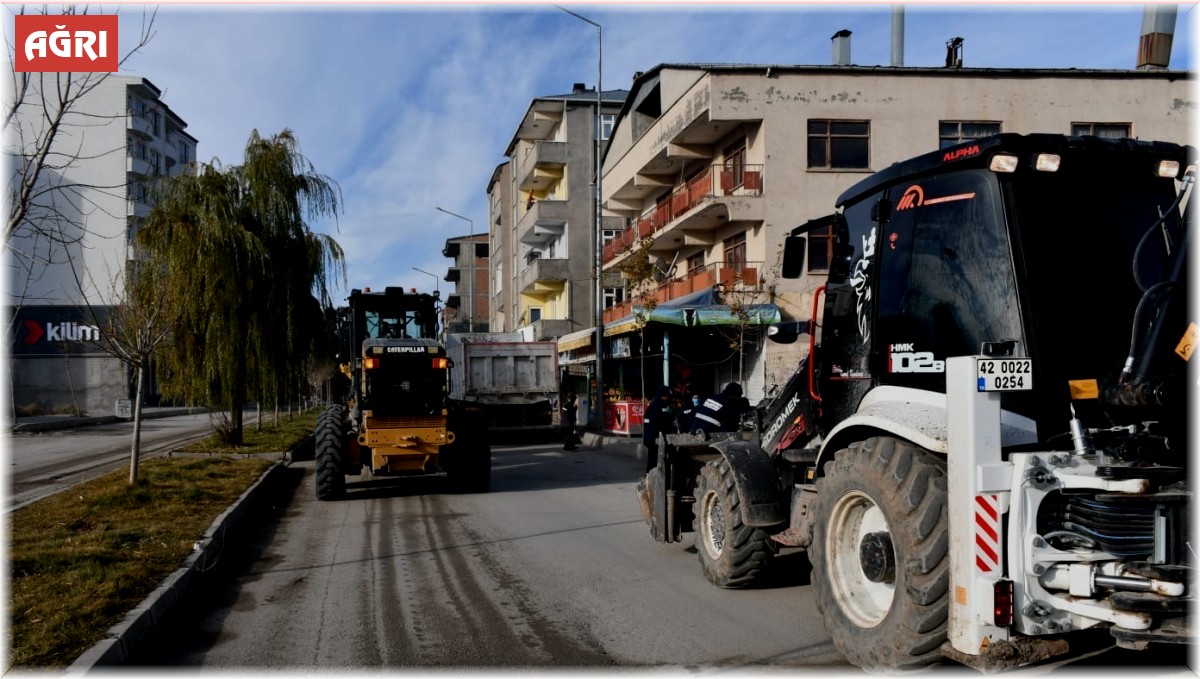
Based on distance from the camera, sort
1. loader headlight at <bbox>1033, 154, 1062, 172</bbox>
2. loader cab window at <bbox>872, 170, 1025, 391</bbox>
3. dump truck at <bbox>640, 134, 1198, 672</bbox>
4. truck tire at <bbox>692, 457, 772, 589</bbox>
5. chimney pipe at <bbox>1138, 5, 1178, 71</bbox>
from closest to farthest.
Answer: dump truck at <bbox>640, 134, 1198, 672</bbox>
loader headlight at <bbox>1033, 154, 1062, 172</bbox>
loader cab window at <bbox>872, 170, 1025, 391</bbox>
truck tire at <bbox>692, 457, 772, 589</bbox>
chimney pipe at <bbox>1138, 5, 1178, 71</bbox>

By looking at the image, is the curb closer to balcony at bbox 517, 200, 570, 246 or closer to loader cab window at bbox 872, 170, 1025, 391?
loader cab window at bbox 872, 170, 1025, 391

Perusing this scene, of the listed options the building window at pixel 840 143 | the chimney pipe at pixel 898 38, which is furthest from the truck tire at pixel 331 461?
the chimney pipe at pixel 898 38

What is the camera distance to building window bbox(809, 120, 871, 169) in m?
28.2

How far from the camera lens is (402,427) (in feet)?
43.8

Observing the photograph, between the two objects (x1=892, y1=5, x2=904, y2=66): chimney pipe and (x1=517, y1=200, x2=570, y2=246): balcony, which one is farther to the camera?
(x1=517, y1=200, x2=570, y2=246): balcony

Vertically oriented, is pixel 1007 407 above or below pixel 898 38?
below

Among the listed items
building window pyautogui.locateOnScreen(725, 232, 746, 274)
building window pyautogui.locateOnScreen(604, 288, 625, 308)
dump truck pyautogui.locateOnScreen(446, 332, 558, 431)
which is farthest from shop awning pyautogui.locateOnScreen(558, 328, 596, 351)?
building window pyautogui.locateOnScreen(604, 288, 625, 308)

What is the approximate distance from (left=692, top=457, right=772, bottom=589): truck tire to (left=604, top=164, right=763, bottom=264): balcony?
2013cm

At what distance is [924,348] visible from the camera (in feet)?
17.1

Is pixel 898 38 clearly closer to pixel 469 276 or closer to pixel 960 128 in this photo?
pixel 960 128

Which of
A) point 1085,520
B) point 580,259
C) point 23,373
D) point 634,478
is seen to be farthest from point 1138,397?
point 23,373

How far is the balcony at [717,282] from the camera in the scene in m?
27.7

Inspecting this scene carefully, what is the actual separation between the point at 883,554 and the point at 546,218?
42.5m

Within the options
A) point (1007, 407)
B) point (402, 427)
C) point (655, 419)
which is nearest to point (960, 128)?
point (655, 419)
